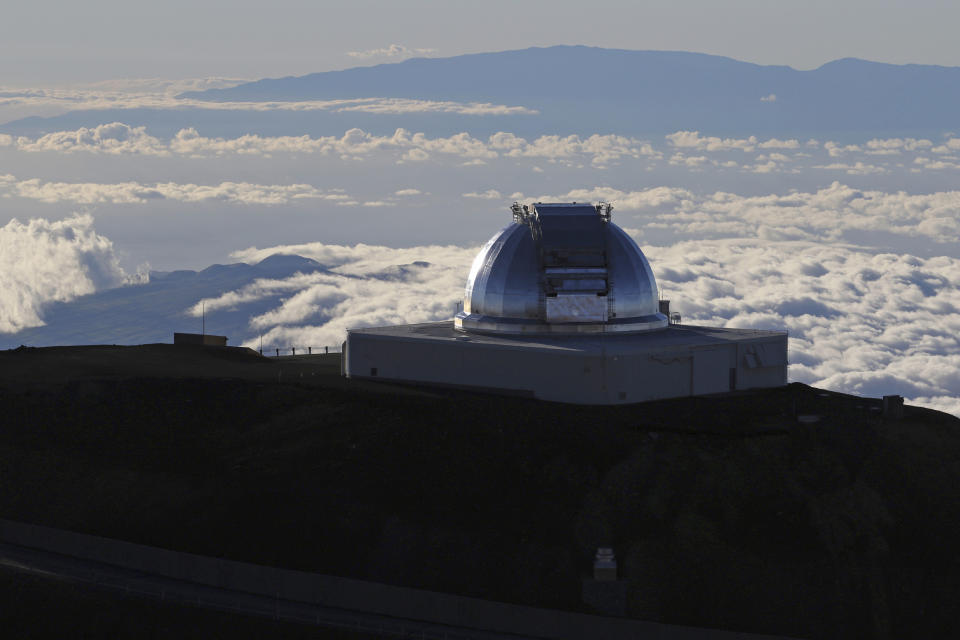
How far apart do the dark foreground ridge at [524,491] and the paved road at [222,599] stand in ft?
6.81

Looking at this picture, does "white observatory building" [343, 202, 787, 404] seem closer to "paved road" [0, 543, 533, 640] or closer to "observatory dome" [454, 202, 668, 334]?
"observatory dome" [454, 202, 668, 334]

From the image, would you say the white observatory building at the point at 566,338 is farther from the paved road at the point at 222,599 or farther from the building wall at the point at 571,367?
the paved road at the point at 222,599

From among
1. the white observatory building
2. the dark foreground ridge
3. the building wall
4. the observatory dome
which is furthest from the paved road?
the observatory dome

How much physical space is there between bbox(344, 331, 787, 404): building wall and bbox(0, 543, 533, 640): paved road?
20340mm

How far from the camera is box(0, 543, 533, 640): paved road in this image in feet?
188

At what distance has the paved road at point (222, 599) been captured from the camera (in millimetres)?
57344

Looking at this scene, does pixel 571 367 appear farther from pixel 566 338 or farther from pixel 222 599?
pixel 222 599

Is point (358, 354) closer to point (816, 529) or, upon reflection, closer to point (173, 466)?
point (173, 466)

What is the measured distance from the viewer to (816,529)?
6506 centimetres

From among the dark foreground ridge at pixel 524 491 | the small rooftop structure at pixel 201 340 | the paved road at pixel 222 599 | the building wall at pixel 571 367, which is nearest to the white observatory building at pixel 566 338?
the building wall at pixel 571 367

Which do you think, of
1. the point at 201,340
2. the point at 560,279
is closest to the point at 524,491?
the point at 560,279

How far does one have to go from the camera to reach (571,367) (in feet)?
248

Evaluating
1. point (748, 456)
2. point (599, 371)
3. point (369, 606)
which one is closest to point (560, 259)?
point (599, 371)

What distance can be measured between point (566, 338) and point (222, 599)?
27.2 m
